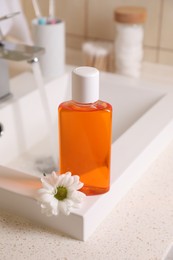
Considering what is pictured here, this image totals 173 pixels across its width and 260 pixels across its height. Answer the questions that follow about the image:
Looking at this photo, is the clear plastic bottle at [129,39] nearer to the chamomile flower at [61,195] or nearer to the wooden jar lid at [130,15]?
the wooden jar lid at [130,15]

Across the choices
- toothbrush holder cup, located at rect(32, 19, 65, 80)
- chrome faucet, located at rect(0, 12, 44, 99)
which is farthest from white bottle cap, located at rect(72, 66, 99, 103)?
toothbrush holder cup, located at rect(32, 19, 65, 80)

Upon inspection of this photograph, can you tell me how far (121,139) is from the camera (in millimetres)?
814

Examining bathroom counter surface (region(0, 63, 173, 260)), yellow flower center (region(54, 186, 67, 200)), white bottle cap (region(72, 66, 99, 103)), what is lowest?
bathroom counter surface (region(0, 63, 173, 260))

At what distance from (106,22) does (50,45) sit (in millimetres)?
249

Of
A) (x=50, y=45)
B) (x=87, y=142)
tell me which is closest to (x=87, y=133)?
(x=87, y=142)

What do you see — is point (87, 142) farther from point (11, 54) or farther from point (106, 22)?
point (106, 22)

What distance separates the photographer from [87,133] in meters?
0.64

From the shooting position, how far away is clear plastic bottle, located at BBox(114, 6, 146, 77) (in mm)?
1165

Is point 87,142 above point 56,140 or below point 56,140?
above

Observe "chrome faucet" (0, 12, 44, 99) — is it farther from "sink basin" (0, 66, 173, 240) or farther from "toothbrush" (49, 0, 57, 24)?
"toothbrush" (49, 0, 57, 24)

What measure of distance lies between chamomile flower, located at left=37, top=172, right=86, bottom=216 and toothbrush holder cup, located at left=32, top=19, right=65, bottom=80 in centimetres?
55

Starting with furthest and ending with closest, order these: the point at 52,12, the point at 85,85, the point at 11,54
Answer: the point at 52,12 < the point at 11,54 < the point at 85,85

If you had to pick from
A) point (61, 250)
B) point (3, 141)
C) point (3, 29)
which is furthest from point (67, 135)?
point (3, 29)

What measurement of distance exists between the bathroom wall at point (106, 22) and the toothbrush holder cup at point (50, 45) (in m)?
0.20
